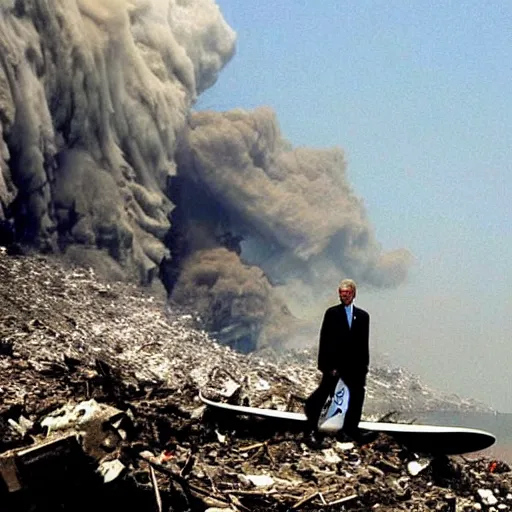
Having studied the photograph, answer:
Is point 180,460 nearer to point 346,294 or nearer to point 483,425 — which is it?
point 346,294

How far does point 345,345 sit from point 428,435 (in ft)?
5.57

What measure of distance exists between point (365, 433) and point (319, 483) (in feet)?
5.33

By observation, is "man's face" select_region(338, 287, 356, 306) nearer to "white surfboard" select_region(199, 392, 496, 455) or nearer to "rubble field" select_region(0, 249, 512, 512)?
"white surfboard" select_region(199, 392, 496, 455)

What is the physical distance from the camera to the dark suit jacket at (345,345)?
→ 26.7 ft

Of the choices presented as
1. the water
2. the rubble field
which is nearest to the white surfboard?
the rubble field

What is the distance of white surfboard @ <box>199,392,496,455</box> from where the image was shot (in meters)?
8.36

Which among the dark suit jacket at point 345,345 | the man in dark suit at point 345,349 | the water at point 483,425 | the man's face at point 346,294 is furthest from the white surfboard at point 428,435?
the water at point 483,425

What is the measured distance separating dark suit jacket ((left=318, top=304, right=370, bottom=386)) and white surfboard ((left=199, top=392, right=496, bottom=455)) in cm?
87

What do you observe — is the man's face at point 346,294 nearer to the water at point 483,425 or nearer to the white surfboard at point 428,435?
the white surfboard at point 428,435

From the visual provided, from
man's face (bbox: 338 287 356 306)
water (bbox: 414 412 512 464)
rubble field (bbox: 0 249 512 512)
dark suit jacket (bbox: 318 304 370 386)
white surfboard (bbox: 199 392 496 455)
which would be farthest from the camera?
water (bbox: 414 412 512 464)

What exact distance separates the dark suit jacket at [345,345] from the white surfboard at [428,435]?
2.86ft

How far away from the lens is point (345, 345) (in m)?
8.12

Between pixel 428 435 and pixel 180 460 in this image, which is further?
pixel 428 435

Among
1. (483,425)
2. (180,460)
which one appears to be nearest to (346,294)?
(180,460)
